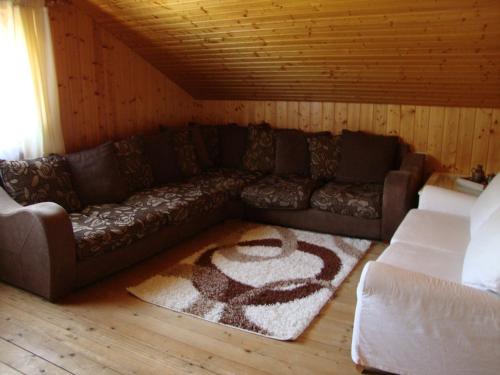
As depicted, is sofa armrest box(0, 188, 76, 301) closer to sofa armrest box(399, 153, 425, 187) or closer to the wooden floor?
the wooden floor

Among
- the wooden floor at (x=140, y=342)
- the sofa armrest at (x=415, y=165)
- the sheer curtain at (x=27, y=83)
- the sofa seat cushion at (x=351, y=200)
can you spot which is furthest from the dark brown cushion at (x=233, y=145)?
the wooden floor at (x=140, y=342)

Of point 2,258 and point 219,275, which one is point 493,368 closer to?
point 219,275

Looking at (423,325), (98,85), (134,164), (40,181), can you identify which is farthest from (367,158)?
(40,181)

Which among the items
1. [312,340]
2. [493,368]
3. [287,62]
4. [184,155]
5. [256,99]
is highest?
[287,62]

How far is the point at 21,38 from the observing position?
122 inches

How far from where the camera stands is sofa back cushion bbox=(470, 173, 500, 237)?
2.44m

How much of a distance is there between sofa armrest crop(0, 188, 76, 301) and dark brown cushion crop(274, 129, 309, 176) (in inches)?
90.0

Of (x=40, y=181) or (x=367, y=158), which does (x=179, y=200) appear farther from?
(x=367, y=158)

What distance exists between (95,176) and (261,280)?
1515 mm

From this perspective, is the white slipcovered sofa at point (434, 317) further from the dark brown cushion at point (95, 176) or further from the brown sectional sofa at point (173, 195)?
the dark brown cushion at point (95, 176)

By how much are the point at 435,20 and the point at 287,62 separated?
1360mm

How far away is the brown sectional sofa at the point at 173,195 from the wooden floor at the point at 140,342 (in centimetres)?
21

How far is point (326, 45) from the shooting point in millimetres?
3396

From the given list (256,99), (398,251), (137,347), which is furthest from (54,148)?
(398,251)
